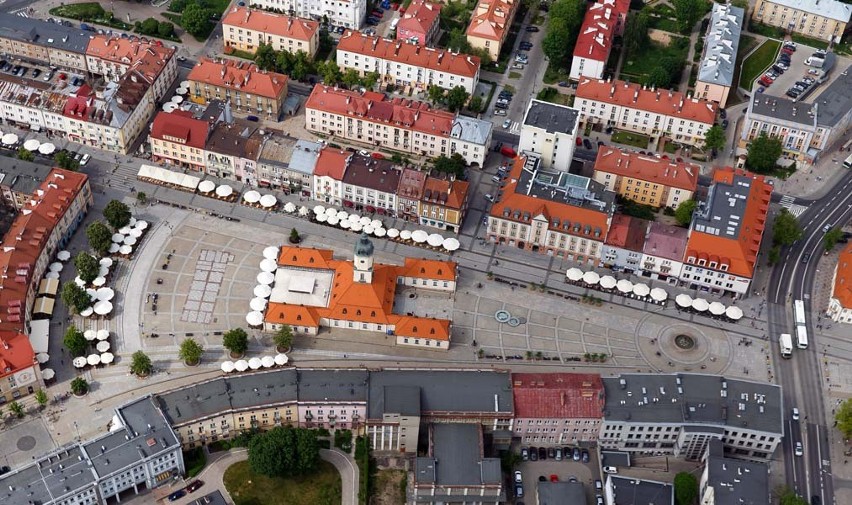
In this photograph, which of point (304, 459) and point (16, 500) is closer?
point (16, 500)

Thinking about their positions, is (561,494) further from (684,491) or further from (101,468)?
(101,468)

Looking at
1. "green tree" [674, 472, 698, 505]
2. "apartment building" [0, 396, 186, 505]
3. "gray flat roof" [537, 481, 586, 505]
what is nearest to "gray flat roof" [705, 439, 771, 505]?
"green tree" [674, 472, 698, 505]

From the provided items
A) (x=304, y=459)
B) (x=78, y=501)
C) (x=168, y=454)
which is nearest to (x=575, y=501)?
(x=304, y=459)

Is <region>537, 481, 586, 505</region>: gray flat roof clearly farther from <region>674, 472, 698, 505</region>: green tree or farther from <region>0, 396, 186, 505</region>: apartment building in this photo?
<region>0, 396, 186, 505</region>: apartment building

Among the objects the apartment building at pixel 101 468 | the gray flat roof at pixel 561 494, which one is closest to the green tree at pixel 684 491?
the gray flat roof at pixel 561 494

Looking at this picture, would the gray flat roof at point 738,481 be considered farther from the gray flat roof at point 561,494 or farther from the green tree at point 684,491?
the gray flat roof at point 561,494

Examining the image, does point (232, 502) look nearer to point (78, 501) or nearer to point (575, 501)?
point (78, 501)

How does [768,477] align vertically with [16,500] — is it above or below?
above
